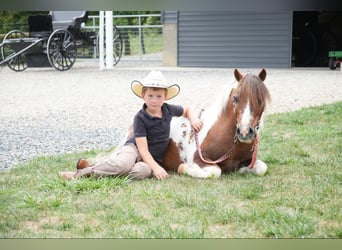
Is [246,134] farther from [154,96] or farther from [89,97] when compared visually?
[89,97]

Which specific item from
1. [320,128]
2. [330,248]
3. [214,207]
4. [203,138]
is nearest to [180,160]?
[203,138]

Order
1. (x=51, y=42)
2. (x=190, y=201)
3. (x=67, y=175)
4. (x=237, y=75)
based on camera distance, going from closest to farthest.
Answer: (x=190, y=201), (x=237, y=75), (x=67, y=175), (x=51, y=42)

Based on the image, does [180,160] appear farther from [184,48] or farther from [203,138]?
[184,48]

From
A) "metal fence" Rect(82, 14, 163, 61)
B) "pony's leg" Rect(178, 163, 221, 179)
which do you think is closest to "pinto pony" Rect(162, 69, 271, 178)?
"pony's leg" Rect(178, 163, 221, 179)

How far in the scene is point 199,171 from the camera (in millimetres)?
2334

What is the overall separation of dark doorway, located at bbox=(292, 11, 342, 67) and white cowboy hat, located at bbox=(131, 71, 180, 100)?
515mm

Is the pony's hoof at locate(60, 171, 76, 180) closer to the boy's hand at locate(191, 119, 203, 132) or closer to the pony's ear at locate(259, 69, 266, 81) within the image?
the boy's hand at locate(191, 119, 203, 132)

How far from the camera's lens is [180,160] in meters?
2.43

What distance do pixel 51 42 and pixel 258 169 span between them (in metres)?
1.00

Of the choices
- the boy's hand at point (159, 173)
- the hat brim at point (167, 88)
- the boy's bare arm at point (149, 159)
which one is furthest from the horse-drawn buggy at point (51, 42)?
the boy's hand at point (159, 173)

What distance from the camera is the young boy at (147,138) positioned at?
2311mm

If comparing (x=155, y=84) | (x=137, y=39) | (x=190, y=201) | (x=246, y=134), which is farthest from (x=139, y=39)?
(x=190, y=201)
